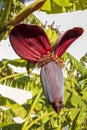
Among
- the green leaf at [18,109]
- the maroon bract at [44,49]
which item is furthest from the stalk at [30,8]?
the green leaf at [18,109]

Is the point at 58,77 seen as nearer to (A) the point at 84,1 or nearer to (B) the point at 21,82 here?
(A) the point at 84,1

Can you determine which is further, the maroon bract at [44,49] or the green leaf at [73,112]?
the green leaf at [73,112]

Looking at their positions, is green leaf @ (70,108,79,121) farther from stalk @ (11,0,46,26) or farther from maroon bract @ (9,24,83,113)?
stalk @ (11,0,46,26)

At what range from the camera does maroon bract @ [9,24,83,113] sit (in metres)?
0.77

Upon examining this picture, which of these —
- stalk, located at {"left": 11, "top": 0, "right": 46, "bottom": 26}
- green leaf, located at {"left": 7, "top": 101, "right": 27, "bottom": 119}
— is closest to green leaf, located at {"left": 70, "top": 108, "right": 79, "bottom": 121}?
green leaf, located at {"left": 7, "top": 101, "right": 27, "bottom": 119}

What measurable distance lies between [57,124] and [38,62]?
1.57m

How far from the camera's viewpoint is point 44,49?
2.78ft

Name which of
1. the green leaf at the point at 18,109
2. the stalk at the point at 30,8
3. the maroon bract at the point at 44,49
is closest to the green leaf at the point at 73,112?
the green leaf at the point at 18,109

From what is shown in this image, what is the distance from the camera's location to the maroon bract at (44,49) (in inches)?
30.3

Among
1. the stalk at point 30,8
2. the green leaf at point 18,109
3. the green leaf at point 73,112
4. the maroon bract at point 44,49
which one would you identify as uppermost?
the stalk at point 30,8

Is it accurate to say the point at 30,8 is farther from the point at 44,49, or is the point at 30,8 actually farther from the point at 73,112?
the point at 73,112

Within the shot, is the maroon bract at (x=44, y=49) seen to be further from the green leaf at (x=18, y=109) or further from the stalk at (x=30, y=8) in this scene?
the green leaf at (x=18, y=109)

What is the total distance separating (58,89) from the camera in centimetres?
75

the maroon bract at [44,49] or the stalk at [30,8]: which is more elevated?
the stalk at [30,8]
